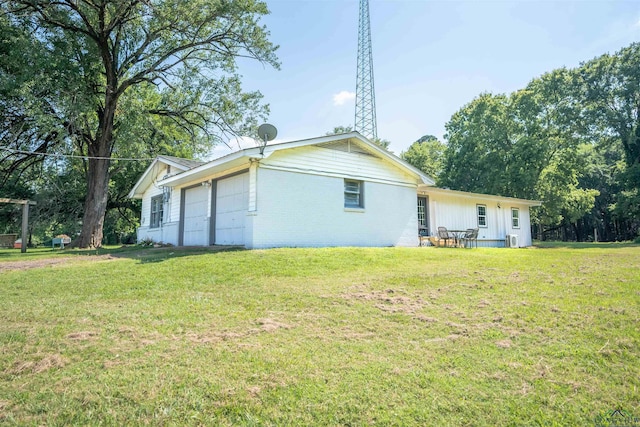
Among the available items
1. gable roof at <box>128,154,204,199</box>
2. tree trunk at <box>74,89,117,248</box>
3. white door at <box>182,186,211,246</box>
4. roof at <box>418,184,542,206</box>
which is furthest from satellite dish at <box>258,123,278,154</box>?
tree trunk at <box>74,89,117,248</box>

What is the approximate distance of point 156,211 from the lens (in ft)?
62.5

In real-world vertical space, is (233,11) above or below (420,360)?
above

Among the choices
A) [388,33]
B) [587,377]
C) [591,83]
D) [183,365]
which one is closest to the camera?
[587,377]

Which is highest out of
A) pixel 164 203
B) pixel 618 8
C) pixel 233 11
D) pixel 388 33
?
pixel 233 11

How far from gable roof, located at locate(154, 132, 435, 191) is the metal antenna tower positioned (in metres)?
12.0

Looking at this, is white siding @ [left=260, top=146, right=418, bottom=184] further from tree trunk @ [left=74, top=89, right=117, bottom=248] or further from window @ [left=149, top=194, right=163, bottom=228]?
tree trunk @ [left=74, top=89, right=117, bottom=248]

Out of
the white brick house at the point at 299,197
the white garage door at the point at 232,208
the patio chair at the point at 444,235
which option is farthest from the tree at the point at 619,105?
the white garage door at the point at 232,208

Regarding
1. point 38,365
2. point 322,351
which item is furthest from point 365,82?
point 38,365

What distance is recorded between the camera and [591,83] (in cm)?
2702

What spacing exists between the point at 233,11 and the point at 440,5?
10.0m

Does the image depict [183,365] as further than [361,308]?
No

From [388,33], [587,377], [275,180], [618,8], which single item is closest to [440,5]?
[388,33]

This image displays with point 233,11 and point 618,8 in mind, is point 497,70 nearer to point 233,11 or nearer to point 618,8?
point 618,8

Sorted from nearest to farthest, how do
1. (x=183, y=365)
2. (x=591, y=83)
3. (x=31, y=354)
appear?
(x=183, y=365) → (x=31, y=354) → (x=591, y=83)
